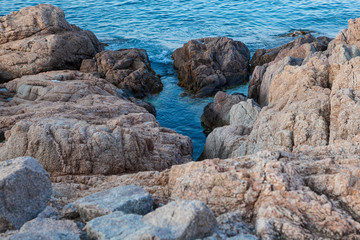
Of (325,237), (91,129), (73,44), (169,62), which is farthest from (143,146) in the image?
(169,62)

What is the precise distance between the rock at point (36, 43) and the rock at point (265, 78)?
9.78m

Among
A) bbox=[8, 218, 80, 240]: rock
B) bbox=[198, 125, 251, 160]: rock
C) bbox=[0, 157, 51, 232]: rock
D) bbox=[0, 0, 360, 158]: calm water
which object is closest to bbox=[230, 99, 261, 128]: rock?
bbox=[198, 125, 251, 160]: rock

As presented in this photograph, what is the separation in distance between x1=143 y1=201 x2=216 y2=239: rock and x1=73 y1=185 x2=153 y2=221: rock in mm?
655

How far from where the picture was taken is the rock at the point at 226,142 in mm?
11938

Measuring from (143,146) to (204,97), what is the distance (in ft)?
34.8

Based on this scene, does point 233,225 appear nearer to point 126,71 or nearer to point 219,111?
point 219,111

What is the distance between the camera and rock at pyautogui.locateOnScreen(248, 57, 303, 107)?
54.5 feet

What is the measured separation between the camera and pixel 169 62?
24.7 metres

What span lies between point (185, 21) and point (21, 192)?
2886cm

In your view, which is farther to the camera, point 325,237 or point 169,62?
point 169,62

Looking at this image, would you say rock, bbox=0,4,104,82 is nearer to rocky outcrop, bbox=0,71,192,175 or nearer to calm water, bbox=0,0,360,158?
rocky outcrop, bbox=0,71,192,175

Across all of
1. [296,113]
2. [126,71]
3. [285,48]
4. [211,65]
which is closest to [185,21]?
[211,65]

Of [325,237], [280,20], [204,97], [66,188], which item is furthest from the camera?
[280,20]

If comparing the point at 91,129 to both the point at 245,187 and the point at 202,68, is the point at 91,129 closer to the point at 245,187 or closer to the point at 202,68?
the point at 245,187
